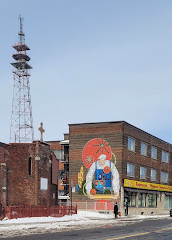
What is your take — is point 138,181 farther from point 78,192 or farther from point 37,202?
point 37,202

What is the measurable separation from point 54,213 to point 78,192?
1679 centimetres

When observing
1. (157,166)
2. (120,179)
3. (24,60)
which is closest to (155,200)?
(157,166)

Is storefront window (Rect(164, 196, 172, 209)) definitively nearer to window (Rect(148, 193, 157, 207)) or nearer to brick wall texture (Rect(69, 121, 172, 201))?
window (Rect(148, 193, 157, 207))

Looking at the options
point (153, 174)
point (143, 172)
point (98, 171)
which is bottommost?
point (153, 174)

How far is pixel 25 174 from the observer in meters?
39.4

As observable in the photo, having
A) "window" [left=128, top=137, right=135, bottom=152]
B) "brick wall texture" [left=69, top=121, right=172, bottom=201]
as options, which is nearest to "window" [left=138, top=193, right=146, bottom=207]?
"brick wall texture" [left=69, top=121, right=172, bottom=201]

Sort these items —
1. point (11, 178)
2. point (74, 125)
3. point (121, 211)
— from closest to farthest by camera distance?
point (11, 178), point (121, 211), point (74, 125)

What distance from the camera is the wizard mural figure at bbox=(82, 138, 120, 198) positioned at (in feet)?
175

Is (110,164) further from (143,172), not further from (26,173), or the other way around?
(26,173)

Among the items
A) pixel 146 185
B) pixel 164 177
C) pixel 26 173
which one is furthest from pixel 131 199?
pixel 26 173

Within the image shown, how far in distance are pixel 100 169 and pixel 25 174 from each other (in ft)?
54.6

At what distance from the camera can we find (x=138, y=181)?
191ft

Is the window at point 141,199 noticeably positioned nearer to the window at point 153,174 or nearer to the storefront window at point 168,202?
the window at point 153,174

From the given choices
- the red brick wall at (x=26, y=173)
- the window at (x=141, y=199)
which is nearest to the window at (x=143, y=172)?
the window at (x=141, y=199)
